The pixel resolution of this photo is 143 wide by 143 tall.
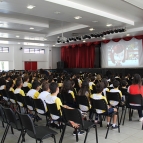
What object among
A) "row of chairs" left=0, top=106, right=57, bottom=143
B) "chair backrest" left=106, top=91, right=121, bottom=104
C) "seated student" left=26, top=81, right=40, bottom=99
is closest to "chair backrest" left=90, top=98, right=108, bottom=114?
"chair backrest" left=106, top=91, right=121, bottom=104

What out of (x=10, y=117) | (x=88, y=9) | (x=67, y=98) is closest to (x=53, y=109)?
(x=10, y=117)

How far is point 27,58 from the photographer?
1969cm

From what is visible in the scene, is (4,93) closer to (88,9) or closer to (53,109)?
(53,109)

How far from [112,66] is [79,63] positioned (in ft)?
13.7

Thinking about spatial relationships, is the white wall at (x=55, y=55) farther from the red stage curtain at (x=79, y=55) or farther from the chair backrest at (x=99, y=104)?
the chair backrest at (x=99, y=104)

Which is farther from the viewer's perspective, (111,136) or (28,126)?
(111,136)

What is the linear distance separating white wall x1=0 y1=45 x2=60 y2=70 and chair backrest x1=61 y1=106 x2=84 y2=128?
16.3m

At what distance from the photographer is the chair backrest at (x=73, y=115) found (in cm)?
305

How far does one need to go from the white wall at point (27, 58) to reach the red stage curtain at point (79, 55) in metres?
1.26

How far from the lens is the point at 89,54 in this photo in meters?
17.7

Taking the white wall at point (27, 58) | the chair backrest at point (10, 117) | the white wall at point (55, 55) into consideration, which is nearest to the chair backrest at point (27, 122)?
the chair backrest at point (10, 117)

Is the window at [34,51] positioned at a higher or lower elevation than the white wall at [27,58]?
higher

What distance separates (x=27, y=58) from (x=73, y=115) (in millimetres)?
17343

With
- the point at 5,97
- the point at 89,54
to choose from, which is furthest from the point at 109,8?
the point at 89,54
